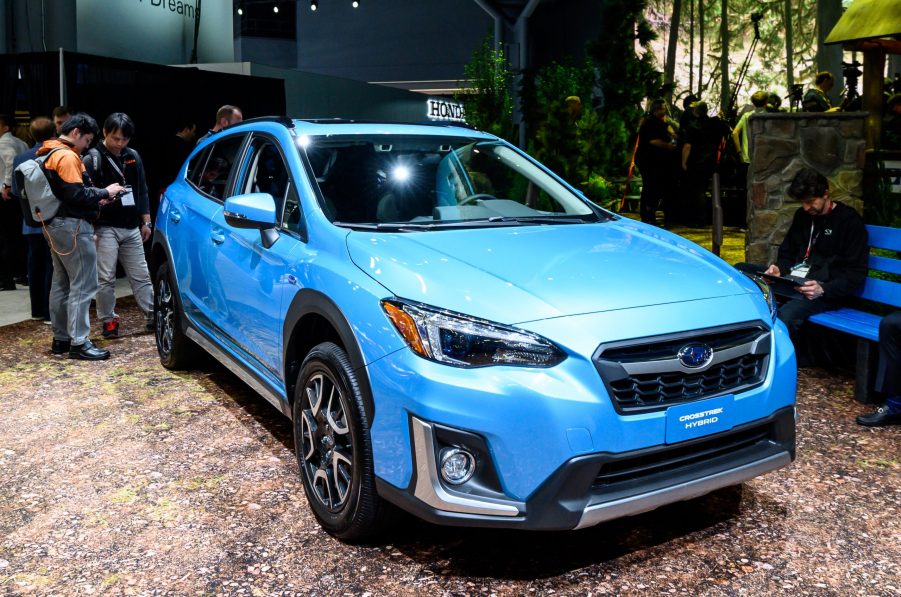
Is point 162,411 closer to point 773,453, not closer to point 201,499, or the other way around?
point 201,499

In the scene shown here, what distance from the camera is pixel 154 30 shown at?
1537cm

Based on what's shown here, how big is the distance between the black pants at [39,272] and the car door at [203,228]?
2.65 metres

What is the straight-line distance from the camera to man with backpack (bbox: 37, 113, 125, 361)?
6711 millimetres

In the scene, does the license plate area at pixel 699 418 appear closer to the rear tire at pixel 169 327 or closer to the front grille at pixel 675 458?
the front grille at pixel 675 458

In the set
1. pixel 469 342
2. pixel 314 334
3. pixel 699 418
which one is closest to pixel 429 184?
pixel 314 334

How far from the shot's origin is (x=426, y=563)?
3.65 metres

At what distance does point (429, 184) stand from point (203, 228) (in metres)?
1.66

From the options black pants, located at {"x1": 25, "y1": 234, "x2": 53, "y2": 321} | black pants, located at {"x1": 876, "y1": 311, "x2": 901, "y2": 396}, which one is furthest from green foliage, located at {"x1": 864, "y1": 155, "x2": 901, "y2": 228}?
black pants, located at {"x1": 25, "y1": 234, "x2": 53, "y2": 321}

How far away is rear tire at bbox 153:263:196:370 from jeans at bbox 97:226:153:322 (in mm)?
1021

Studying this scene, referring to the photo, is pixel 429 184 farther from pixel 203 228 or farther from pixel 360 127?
pixel 203 228

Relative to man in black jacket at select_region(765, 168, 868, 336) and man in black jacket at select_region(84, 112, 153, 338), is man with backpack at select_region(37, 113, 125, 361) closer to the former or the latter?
man in black jacket at select_region(84, 112, 153, 338)

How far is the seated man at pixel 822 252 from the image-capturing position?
5973 millimetres

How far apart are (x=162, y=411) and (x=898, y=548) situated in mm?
4141

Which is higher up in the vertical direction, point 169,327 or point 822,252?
point 822,252
